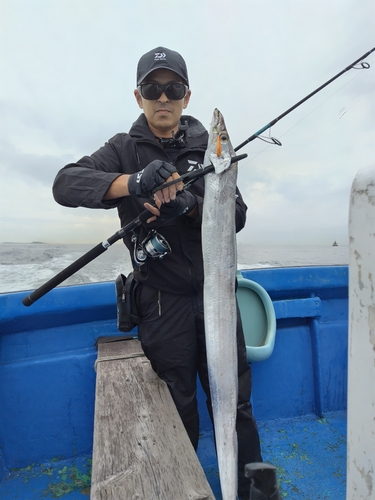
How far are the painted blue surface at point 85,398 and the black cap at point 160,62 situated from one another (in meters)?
1.78

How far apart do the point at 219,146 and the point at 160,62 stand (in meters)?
0.73

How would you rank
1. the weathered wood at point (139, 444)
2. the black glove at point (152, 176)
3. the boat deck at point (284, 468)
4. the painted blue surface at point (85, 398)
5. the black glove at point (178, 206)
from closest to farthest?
the weathered wood at point (139, 444) < the black glove at point (152, 176) < the black glove at point (178, 206) < the boat deck at point (284, 468) < the painted blue surface at point (85, 398)

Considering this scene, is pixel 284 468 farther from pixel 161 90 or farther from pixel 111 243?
pixel 161 90

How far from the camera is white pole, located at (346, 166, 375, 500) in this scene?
2.44ft

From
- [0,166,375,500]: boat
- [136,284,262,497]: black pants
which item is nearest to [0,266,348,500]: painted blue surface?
[0,166,375,500]: boat

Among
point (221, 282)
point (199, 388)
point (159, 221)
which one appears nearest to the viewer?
point (221, 282)

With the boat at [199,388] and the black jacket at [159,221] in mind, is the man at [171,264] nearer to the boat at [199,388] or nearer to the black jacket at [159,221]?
the black jacket at [159,221]

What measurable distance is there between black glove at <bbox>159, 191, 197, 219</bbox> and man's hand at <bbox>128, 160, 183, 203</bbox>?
66 millimetres

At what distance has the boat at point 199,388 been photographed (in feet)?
8.31

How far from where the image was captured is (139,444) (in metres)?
1.61

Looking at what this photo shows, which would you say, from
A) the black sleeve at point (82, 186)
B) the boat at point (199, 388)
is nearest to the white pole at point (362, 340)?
the black sleeve at point (82, 186)

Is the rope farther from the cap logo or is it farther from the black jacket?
the cap logo

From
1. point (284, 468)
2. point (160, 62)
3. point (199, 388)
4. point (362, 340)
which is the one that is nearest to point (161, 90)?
point (160, 62)

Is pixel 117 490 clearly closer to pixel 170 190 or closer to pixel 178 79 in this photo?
pixel 170 190
